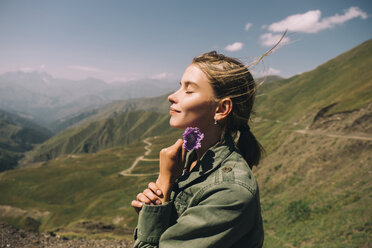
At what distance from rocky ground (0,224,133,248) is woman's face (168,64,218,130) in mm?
17161

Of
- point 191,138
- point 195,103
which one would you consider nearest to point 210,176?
point 191,138

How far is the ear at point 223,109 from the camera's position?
256cm

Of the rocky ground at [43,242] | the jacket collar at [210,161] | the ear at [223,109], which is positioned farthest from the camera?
the rocky ground at [43,242]

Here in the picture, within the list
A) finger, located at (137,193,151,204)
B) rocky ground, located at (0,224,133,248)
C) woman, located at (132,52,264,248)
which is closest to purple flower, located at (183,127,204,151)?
woman, located at (132,52,264,248)

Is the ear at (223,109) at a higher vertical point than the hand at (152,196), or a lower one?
higher

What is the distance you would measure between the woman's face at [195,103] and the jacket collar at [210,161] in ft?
1.06

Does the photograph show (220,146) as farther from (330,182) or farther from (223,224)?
(330,182)

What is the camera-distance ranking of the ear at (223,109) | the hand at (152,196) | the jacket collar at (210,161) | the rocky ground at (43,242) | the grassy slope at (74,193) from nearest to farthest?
the hand at (152,196), the jacket collar at (210,161), the ear at (223,109), the rocky ground at (43,242), the grassy slope at (74,193)

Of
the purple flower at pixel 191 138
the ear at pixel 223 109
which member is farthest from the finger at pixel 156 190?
the ear at pixel 223 109

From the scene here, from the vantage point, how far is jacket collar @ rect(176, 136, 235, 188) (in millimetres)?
2406

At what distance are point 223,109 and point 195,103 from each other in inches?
14.5

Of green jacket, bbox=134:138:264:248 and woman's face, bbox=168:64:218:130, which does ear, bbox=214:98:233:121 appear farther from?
green jacket, bbox=134:138:264:248

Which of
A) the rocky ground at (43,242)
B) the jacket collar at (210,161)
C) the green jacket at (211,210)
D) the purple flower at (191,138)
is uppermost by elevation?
the purple flower at (191,138)

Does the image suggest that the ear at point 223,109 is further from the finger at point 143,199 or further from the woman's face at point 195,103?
the finger at point 143,199
